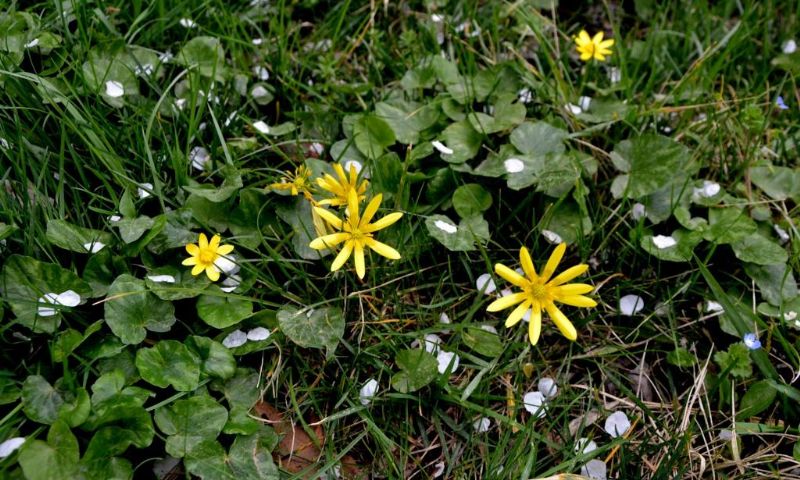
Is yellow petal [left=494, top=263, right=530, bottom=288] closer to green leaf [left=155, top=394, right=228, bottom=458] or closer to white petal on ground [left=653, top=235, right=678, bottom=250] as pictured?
white petal on ground [left=653, top=235, right=678, bottom=250]

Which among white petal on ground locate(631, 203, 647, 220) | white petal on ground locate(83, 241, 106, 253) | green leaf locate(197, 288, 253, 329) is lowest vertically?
white petal on ground locate(631, 203, 647, 220)

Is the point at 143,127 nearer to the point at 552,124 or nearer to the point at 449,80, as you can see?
the point at 449,80

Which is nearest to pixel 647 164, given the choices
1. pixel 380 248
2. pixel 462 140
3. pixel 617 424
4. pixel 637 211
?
pixel 637 211

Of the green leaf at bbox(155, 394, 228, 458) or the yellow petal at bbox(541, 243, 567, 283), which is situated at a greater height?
the yellow petal at bbox(541, 243, 567, 283)

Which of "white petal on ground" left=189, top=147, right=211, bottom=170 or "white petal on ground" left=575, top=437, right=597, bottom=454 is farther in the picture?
"white petal on ground" left=189, top=147, right=211, bottom=170

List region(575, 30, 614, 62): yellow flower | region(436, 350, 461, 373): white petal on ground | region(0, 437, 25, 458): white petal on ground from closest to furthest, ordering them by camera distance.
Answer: region(0, 437, 25, 458): white petal on ground → region(436, 350, 461, 373): white petal on ground → region(575, 30, 614, 62): yellow flower

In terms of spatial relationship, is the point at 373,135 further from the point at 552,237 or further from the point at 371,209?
the point at 552,237

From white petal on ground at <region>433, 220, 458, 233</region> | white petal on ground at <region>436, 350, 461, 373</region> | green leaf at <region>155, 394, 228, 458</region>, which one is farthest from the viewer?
white petal on ground at <region>433, 220, 458, 233</region>

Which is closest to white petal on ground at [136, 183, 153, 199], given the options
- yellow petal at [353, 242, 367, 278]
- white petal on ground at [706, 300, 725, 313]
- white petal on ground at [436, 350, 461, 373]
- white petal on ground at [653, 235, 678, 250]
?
yellow petal at [353, 242, 367, 278]
